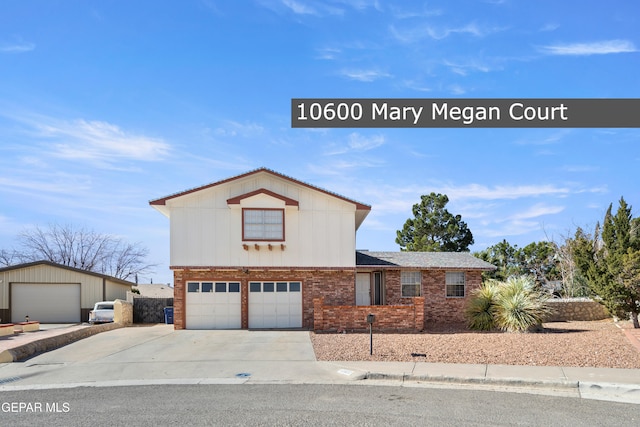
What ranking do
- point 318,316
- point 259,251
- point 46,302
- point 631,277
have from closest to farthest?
point 631,277 < point 318,316 < point 259,251 < point 46,302

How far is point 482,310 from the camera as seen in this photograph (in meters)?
21.1

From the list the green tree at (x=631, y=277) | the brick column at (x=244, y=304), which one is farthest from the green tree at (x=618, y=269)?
the brick column at (x=244, y=304)

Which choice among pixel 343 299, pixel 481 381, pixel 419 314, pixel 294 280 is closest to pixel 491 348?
pixel 481 381

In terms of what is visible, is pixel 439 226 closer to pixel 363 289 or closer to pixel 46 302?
pixel 363 289

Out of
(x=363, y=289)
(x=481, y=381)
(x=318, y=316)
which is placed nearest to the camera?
(x=481, y=381)

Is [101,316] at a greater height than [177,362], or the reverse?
[177,362]

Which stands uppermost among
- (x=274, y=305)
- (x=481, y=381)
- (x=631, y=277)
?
(x=631, y=277)

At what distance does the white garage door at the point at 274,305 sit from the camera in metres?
22.2

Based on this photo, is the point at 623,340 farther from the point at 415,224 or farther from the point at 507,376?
the point at 415,224

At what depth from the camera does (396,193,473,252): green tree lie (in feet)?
137

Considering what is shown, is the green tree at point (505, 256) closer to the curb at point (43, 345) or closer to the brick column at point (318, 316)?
the brick column at point (318, 316)

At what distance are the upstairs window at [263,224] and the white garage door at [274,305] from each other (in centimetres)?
202

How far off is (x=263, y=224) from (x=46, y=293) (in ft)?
55.5

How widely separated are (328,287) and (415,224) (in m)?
21.6
